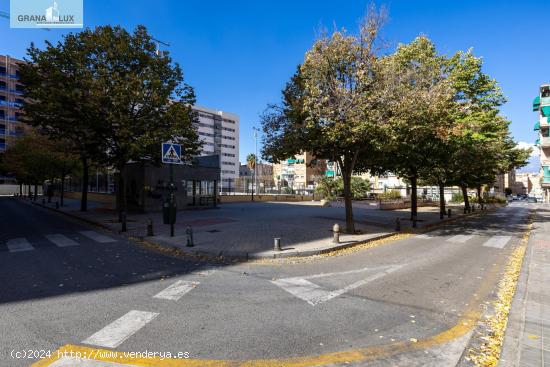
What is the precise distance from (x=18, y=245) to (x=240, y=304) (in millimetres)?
8919

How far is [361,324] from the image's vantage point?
4270mm

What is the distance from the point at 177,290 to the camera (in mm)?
5582

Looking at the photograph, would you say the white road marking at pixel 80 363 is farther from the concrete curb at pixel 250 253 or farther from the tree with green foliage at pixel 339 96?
the tree with green foliage at pixel 339 96

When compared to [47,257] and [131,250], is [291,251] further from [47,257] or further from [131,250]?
[47,257]

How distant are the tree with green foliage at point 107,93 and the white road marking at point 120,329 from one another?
10.7m

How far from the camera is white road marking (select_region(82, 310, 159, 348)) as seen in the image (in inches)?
143

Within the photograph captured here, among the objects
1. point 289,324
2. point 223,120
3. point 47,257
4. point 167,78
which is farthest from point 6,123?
point 289,324

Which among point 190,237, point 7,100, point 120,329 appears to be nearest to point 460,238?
Result: point 190,237

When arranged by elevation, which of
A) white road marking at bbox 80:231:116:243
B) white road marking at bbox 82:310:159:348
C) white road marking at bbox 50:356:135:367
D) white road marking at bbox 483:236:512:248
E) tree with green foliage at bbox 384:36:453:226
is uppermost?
tree with green foliage at bbox 384:36:453:226

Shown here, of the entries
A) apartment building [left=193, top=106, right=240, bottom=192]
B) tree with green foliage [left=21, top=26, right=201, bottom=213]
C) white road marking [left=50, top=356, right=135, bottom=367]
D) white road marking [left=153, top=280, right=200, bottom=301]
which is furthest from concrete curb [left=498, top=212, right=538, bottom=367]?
apartment building [left=193, top=106, right=240, bottom=192]

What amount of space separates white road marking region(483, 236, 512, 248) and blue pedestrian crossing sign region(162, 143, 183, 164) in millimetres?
12228

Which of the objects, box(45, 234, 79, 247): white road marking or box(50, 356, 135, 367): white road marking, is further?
box(45, 234, 79, 247): white road marking

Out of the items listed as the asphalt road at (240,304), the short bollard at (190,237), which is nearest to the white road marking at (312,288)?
the asphalt road at (240,304)

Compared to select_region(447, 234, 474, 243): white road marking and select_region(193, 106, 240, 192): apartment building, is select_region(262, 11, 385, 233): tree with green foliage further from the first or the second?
select_region(193, 106, 240, 192): apartment building
